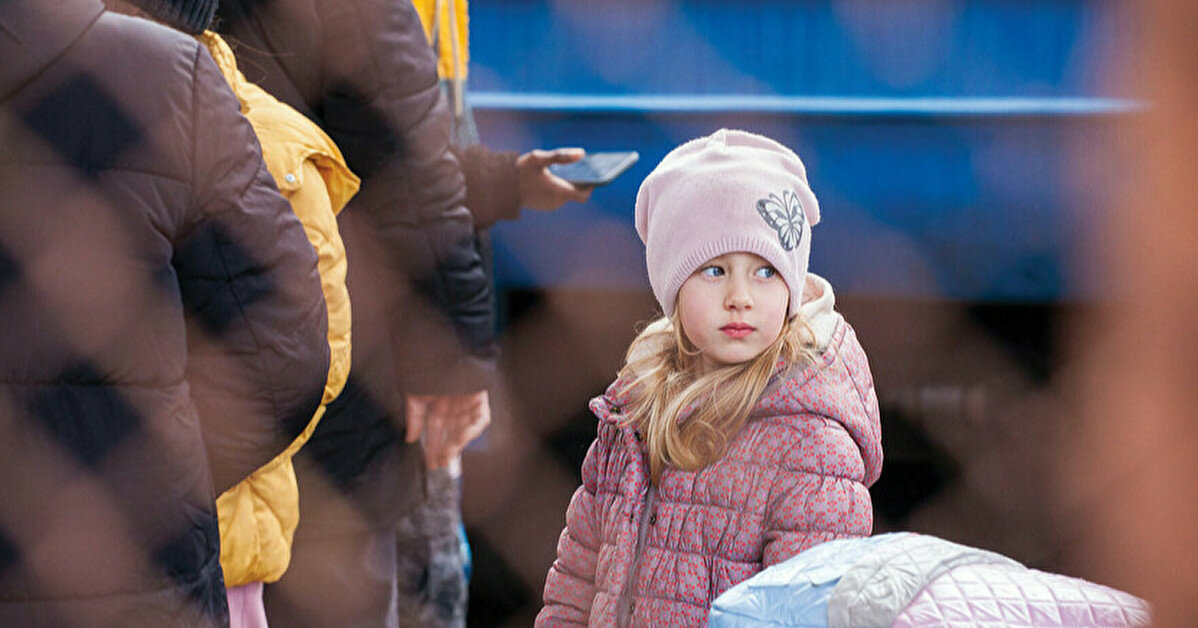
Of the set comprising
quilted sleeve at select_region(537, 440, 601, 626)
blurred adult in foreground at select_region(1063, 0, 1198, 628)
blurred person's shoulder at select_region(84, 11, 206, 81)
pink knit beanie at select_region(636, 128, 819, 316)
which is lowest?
quilted sleeve at select_region(537, 440, 601, 626)

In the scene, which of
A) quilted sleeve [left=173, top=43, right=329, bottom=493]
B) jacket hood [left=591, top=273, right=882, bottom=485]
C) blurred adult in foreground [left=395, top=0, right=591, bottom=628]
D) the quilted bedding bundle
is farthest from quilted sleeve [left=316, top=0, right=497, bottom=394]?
the quilted bedding bundle

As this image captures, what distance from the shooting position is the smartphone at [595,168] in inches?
58.4

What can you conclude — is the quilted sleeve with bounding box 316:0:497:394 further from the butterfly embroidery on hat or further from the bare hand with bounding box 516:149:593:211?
the butterfly embroidery on hat

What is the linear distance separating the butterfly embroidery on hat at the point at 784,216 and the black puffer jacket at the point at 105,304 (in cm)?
39

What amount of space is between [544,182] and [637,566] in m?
0.72

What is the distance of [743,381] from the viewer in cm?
94

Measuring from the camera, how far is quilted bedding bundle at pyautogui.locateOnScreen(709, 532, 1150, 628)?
546mm

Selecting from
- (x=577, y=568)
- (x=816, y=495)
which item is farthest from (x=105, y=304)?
(x=816, y=495)

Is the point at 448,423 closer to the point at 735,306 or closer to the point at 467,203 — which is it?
the point at 467,203

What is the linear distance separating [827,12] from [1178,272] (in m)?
1.45

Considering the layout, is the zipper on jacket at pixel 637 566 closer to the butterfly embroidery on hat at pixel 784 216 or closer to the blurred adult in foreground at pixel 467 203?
the butterfly embroidery on hat at pixel 784 216

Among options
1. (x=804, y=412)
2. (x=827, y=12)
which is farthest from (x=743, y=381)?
(x=827, y=12)

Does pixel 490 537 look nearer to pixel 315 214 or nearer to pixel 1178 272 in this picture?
→ pixel 315 214

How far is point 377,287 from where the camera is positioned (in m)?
1.43
